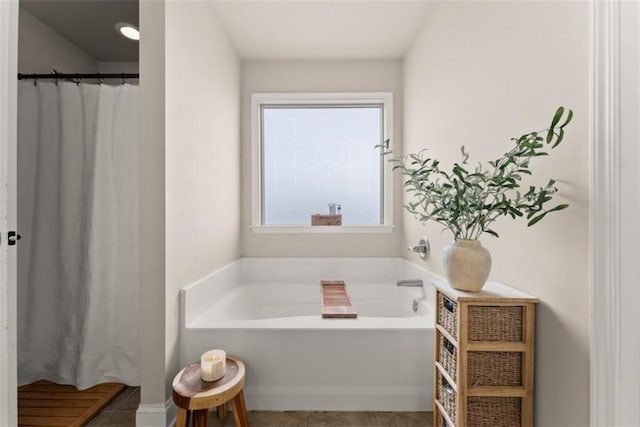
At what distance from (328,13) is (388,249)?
188 cm

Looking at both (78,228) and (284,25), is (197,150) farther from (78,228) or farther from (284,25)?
(284,25)

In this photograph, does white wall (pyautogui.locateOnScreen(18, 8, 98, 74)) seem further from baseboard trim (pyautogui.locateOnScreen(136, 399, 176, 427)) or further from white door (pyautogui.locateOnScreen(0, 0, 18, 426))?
baseboard trim (pyautogui.locateOnScreen(136, 399, 176, 427))

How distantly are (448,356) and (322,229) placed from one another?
1670 millimetres

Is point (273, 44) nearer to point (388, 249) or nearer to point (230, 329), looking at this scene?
point (388, 249)

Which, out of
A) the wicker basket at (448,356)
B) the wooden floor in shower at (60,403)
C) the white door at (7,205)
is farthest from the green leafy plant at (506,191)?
the wooden floor in shower at (60,403)

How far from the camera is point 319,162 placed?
2.87 m

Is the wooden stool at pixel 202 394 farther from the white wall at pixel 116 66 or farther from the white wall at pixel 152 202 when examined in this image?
the white wall at pixel 116 66

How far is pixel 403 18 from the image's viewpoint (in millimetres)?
2143

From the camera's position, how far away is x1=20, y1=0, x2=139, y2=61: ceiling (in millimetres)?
2076

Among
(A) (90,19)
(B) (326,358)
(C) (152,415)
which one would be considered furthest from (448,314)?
(A) (90,19)

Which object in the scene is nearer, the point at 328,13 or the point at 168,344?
the point at 168,344

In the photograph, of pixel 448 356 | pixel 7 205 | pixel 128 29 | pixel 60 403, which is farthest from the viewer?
pixel 128 29

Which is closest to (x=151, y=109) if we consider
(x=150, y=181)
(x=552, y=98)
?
(x=150, y=181)

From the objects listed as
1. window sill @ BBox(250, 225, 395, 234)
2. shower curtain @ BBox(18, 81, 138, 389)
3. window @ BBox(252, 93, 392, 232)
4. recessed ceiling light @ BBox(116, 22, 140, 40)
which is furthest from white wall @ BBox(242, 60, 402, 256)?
shower curtain @ BBox(18, 81, 138, 389)
